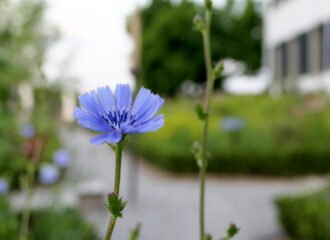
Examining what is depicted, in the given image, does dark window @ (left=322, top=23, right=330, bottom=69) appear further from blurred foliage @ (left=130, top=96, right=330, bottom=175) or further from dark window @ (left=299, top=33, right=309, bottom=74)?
blurred foliage @ (left=130, top=96, right=330, bottom=175)

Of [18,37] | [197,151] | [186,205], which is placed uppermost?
[18,37]

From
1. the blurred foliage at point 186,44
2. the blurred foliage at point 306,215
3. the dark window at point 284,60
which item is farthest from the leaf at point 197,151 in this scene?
the blurred foliage at point 186,44

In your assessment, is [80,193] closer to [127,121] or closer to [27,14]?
[27,14]

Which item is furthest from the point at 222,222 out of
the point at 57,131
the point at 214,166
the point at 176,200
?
the point at 57,131

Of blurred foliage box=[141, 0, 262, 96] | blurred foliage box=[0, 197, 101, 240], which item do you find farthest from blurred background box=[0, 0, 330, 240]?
blurred foliage box=[141, 0, 262, 96]

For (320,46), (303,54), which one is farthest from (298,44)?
(320,46)

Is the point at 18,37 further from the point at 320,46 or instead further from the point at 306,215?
the point at 320,46

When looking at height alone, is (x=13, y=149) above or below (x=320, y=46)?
below
